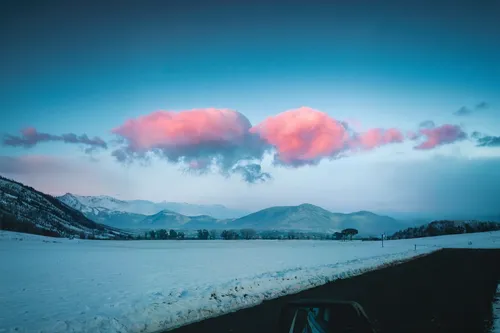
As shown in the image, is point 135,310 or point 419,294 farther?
point 419,294

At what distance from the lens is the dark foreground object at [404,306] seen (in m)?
10.2

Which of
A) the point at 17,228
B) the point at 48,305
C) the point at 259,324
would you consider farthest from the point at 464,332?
the point at 17,228

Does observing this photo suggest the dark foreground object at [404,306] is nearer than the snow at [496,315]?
No

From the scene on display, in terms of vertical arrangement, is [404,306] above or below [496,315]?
below

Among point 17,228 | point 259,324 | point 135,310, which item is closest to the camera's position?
point 259,324

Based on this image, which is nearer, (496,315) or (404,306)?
(496,315)

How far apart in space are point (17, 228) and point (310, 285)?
161 m

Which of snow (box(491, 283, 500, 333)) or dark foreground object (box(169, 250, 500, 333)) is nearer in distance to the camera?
snow (box(491, 283, 500, 333))

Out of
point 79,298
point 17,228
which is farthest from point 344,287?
point 17,228

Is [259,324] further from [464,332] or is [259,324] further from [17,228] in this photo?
[17,228]

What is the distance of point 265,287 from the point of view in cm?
1817

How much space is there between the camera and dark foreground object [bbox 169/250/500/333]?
10.2m

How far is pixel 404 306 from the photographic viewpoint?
43.5 feet

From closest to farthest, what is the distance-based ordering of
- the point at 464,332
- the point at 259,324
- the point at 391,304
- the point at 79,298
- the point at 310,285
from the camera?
the point at 464,332 < the point at 259,324 < the point at 391,304 < the point at 79,298 < the point at 310,285
